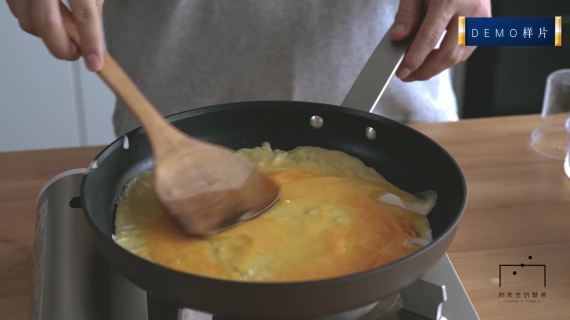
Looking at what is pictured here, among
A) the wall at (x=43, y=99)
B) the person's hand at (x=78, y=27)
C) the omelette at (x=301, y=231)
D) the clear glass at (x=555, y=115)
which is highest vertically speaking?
the person's hand at (x=78, y=27)

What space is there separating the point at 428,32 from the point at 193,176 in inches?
13.6

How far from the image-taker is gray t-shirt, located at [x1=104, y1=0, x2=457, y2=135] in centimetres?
118

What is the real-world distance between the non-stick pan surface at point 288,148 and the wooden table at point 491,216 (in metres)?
0.12

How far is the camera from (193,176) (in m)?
0.80

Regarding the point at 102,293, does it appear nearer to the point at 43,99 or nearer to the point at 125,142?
the point at 125,142

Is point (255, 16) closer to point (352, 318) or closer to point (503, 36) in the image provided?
point (503, 36)

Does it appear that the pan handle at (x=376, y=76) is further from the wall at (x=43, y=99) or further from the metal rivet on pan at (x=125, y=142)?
the wall at (x=43, y=99)

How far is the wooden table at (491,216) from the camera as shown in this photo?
817mm

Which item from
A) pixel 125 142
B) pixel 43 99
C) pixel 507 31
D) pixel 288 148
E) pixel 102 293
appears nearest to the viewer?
pixel 102 293

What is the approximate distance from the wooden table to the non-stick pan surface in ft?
0.39

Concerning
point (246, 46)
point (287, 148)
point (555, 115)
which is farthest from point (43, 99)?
point (555, 115)

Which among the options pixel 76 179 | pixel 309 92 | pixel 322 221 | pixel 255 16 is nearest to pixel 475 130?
pixel 309 92

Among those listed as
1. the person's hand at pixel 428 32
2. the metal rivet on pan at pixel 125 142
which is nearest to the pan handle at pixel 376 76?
the person's hand at pixel 428 32

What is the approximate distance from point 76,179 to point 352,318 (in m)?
0.39
